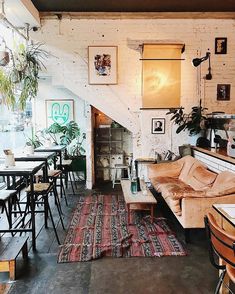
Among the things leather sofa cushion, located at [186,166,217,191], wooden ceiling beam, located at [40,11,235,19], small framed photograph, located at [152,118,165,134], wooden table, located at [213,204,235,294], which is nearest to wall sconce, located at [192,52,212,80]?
wooden ceiling beam, located at [40,11,235,19]

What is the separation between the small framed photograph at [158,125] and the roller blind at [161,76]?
0.29 m

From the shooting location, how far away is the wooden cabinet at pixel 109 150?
23.1 feet

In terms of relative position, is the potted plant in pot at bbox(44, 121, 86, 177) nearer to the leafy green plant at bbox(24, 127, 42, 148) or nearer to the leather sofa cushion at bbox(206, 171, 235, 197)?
the leafy green plant at bbox(24, 127, 42, 148)

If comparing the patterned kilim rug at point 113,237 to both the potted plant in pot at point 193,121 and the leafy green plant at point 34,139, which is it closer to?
→ the potted plant in pot at point 193,121

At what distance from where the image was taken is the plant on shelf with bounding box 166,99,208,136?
575 cm

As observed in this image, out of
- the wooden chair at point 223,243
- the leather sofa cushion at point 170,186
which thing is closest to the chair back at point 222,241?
the wooden chair at point 223,243

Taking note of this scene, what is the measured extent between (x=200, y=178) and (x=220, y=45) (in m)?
2.98

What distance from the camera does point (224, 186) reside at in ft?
11.7

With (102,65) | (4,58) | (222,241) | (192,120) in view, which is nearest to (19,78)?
(4,58)

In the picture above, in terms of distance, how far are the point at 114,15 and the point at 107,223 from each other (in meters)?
4.01


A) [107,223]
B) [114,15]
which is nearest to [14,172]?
[107,223]

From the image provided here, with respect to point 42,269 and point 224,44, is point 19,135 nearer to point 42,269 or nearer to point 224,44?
point 42,269

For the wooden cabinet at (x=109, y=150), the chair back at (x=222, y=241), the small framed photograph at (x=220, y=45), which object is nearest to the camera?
the chair back at (x=222, y=241)

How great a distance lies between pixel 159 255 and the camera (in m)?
3.27
